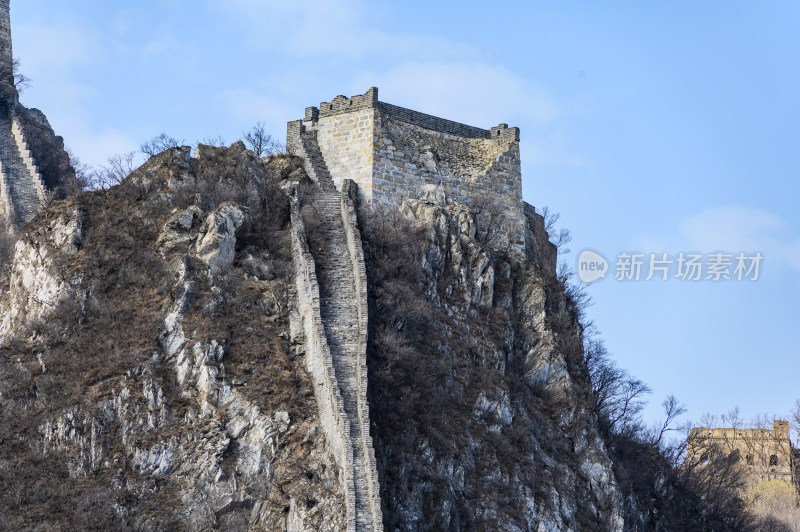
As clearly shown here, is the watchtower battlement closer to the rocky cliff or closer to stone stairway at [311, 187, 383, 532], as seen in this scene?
the rocky cliff

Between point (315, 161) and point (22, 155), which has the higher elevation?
point (22, 155)

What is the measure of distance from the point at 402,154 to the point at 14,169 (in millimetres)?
17785

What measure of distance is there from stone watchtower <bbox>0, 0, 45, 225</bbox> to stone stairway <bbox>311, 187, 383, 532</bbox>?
13.6 meters

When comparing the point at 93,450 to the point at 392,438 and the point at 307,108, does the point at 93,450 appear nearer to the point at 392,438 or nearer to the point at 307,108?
the point at 392,438

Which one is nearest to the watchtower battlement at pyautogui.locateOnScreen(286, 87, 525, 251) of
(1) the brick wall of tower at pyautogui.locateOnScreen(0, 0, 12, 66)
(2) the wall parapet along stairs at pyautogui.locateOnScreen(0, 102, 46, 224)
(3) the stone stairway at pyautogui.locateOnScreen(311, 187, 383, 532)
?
(3) the stone stairway at pyautogui.locateOnScreen(311, 187, 383, 532)

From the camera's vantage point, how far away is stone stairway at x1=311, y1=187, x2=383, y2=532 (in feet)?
154

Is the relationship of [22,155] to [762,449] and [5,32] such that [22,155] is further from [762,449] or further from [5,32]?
[762,449]

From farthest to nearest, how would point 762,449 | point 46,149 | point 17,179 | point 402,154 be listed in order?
1. point 762,449
2. point 46,149
3. point 17,179
4. point 402,154

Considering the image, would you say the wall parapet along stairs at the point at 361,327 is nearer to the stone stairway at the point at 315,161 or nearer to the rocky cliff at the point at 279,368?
the rocky cliff at the point at 279,368

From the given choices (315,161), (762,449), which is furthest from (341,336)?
(762,449)

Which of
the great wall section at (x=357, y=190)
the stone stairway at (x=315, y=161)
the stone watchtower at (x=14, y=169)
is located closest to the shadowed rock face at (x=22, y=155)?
the stone watchtower at (x=14, y=169)

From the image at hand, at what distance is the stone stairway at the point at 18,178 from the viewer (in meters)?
63.6

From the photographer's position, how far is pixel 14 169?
214 ft

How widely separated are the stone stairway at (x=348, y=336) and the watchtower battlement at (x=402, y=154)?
2010mm
